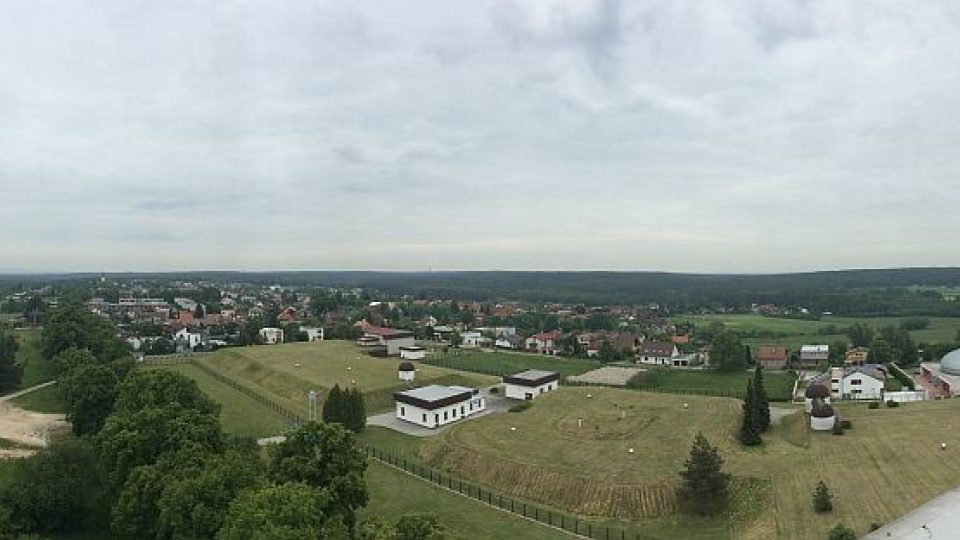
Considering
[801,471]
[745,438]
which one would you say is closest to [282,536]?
[801,471]

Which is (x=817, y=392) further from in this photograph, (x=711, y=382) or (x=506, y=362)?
(x=506, y=362)

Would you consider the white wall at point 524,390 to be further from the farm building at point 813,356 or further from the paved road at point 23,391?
the farm building at point 813,356

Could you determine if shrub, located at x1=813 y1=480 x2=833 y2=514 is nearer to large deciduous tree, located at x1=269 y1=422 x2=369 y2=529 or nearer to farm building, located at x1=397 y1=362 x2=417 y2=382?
large deciduous tree, located at x1=269 y1=422 x2=369 y2=529

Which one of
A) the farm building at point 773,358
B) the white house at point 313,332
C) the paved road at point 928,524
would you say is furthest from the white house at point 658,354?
the paved road at point 928,524

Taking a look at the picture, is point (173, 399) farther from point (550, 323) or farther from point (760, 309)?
point (760, 309)

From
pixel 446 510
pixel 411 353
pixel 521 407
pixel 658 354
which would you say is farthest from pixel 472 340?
pixel 446 510

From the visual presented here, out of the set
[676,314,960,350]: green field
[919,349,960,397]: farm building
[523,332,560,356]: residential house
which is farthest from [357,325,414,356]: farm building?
[676,314,960,350]: green field
